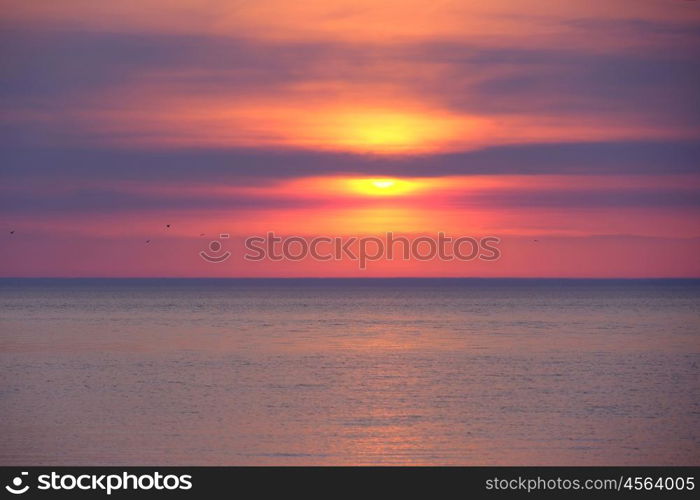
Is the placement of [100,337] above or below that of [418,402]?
above

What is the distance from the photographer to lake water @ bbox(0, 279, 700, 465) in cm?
1394

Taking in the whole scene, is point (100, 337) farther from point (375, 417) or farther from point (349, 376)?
point (375, 417)

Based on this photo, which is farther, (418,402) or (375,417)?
(418,402)

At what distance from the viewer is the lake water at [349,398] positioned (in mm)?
13938

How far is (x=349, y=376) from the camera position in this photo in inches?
909

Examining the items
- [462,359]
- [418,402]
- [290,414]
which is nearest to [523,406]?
[418,402]

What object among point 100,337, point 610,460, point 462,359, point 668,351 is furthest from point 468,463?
point 100,337

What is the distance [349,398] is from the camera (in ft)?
62.7

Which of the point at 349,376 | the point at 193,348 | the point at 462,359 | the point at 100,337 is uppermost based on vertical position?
the point at 100,337

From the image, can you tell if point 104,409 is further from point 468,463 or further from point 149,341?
point 149,341

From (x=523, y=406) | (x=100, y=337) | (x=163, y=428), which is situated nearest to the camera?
(x=163, y=428)

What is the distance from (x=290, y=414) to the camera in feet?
56.2
